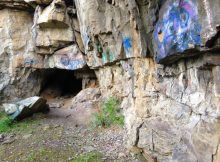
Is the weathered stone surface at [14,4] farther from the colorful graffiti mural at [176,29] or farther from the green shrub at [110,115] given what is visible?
the colorful graffiti mural at [176,29]

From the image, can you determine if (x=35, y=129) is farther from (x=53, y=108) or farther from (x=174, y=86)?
(x=174, y=86)

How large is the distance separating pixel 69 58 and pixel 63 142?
6.74 metres

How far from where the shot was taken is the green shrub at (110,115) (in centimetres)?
1016

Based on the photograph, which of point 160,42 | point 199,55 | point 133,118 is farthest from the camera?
point 133,118

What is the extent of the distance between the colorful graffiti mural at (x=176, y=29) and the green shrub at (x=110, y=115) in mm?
4722

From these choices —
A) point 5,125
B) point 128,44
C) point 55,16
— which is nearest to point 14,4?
point 55,16

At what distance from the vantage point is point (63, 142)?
29.3 ft

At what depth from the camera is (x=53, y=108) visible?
542 inches

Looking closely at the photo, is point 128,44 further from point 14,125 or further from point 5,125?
point 5,125

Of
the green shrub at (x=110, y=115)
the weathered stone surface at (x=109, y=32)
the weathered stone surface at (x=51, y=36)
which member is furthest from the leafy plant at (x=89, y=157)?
the weathered stone surface at (x=51, y=36)

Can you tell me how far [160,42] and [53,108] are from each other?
30.5ft

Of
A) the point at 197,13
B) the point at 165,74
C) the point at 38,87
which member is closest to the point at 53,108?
the point at 38,87

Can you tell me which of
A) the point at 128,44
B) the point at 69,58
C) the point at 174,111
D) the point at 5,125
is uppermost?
the point at 69,58

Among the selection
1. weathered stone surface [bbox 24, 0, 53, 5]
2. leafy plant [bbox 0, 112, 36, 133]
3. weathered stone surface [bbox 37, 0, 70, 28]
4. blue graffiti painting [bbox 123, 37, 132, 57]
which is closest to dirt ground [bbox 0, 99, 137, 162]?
leafy plant [bbox 0, 112, 36, 133]
